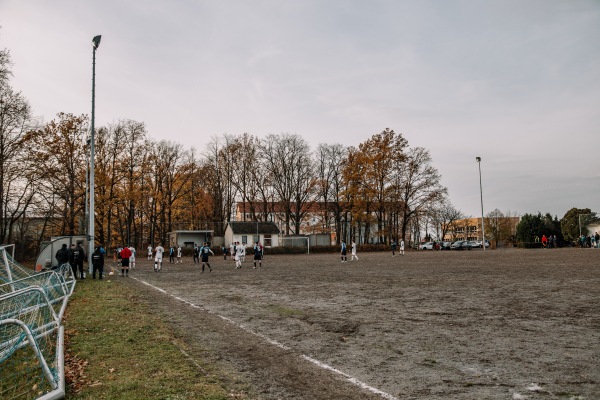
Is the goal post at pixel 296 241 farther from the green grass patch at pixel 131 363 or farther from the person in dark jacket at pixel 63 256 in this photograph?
the green grass patch at pixel 131 363

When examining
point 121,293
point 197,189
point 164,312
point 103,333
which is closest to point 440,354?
point 103,333

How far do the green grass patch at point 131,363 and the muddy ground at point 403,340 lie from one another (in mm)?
436

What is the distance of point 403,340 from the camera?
793cm

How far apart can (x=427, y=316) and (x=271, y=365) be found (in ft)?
15.9

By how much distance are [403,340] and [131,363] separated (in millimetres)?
4515

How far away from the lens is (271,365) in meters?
6.59

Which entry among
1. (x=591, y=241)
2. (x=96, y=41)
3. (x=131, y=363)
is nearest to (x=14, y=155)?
(x=96, y=41)

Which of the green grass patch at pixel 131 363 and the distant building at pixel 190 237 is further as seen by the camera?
the distant building at pixel 190 237

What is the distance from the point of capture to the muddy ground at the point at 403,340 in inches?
216

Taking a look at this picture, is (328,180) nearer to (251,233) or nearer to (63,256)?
(251,233)

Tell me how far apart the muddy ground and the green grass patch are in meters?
0.44

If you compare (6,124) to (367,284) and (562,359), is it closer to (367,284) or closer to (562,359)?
(367,284)

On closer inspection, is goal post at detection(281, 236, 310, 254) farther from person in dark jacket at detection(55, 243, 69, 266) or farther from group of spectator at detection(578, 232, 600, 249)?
person in dark jacket at detection(55, 243, 69, 266)

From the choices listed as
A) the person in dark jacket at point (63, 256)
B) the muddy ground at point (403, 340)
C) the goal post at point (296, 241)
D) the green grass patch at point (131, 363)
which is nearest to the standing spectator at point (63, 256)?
the person in dark jacket at point (63, 256)
